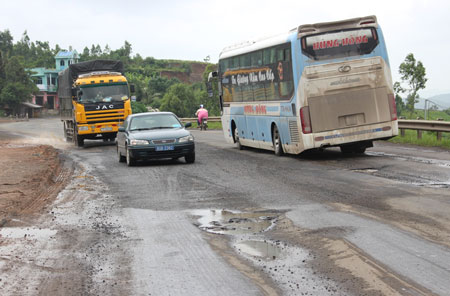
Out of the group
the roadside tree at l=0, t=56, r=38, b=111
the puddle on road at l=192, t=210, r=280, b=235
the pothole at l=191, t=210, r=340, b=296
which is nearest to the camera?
the pothole at l=191, t=210, r=340, b=296

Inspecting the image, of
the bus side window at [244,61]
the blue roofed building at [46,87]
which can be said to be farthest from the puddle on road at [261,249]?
the blue roofed building at [46,87]

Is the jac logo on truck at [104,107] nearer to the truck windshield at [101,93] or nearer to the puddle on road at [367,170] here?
the truck windshield at [101,93]

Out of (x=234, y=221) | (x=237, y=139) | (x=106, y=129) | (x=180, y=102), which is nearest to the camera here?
(x=234, y=221)

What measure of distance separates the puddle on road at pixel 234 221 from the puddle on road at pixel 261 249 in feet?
2.44

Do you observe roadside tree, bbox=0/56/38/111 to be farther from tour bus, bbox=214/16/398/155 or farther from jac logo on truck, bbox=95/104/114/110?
tour bus, bbox=214/16/398/155

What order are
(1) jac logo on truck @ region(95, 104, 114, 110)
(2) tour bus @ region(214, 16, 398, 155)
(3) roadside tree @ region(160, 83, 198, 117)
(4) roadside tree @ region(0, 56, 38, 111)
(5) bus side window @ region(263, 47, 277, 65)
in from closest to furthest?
(2) tour bus @ region(214, 16, 398, 155), (5) bus side window @ region(263, 47, 277, 65), (1) jac logo on truck @ region(95, 104, 114, 110), (3) roadside tree @ region(160, 83, 198, 117), (4) roadside tree @ region(0, 56, 38, 111)

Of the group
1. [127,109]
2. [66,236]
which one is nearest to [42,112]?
[127,109]

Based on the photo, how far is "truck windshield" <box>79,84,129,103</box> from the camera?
30906 millimetres

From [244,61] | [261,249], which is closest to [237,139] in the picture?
[244,61]

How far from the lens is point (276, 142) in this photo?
2111 cm

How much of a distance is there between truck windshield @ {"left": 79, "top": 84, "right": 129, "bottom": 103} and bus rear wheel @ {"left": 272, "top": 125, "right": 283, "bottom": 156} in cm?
1180

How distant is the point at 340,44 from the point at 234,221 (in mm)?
10122

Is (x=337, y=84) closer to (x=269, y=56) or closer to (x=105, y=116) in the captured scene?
(x=269, y=56)

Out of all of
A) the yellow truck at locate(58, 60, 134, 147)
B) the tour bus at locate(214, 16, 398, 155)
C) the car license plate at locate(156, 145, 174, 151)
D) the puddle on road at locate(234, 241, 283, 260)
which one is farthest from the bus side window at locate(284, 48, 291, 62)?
the yellow truck at locate(58, 60, 134, 147)
